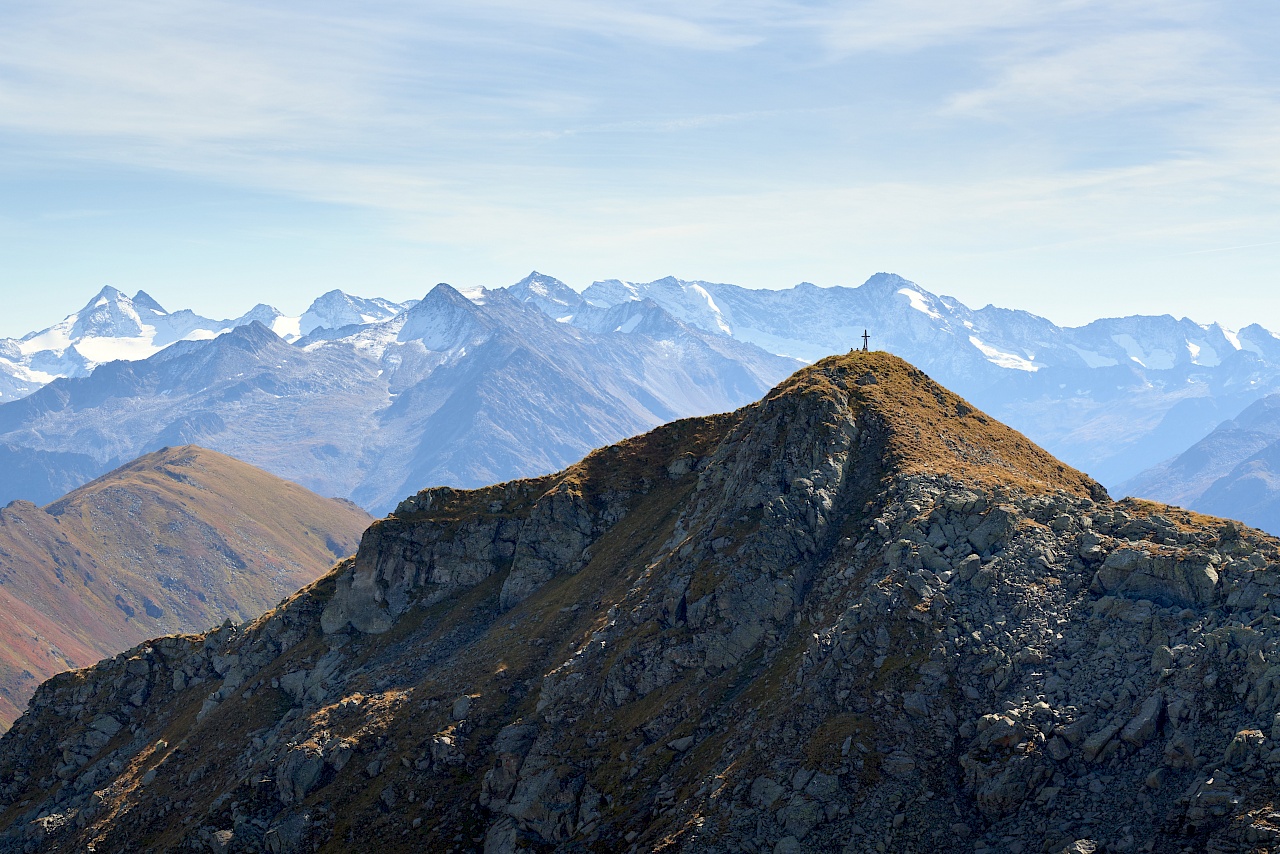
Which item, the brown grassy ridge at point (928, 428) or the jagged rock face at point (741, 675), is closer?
the jagged rock face at point (741, 675)

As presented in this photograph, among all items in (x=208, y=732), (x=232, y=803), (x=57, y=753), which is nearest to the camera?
(x=232, y=803)

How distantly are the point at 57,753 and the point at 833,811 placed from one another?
84888mm

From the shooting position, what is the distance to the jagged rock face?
52781mm

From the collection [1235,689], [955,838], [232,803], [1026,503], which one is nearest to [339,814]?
[232,803]

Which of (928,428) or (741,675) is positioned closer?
(741,675)

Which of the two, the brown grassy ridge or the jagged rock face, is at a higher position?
the brown grassy ridge

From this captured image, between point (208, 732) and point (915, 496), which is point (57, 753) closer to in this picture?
point (208, 732)

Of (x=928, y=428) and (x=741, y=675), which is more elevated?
(x=928, y=428)

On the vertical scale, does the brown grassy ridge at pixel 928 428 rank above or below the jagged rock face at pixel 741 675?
above

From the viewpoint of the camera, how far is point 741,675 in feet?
223

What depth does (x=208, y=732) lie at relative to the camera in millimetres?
92375

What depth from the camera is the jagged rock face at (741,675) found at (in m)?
52.8

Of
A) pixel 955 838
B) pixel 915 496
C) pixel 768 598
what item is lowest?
pixel 955 838

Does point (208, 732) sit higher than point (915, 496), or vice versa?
point (915, 496)
